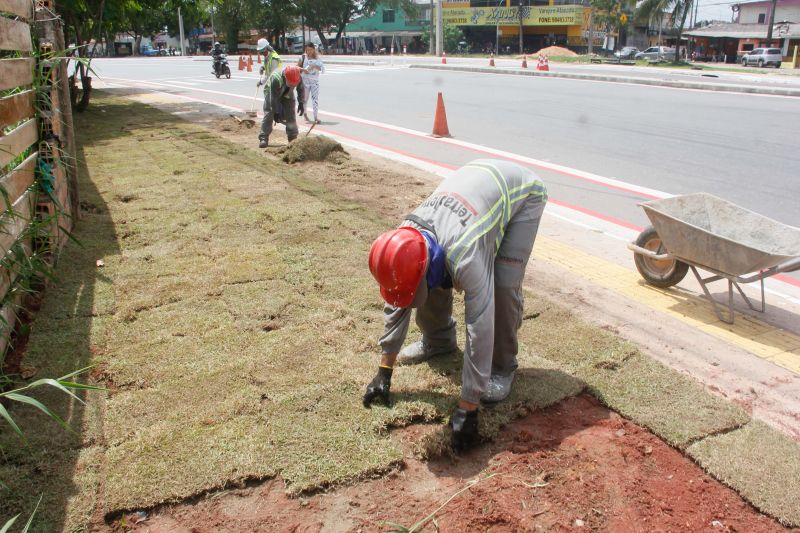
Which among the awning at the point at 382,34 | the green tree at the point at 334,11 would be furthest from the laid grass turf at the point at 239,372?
the awning at the point at 382,34

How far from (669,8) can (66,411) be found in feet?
168

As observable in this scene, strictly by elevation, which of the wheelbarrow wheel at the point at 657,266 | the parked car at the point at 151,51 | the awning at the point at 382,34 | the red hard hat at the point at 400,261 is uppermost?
the awning at the point at 382,34

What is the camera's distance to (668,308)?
4.64 meters

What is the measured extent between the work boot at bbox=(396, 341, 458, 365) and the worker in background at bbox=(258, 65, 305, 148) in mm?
6997

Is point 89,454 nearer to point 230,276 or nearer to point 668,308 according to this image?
point 230,276

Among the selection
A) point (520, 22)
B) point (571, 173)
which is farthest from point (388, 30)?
point (571, 173)

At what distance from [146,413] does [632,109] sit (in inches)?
521

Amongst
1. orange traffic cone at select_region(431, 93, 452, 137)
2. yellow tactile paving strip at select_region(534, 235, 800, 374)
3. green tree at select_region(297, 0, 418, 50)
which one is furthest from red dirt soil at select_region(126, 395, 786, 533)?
green tree at select_region(297, 0, 418, 50)

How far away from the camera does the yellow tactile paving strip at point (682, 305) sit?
4055mm

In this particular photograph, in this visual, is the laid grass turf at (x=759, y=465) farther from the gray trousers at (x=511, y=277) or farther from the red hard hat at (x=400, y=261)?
the red hard hat at (x=400, y=261)

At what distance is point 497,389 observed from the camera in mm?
3398

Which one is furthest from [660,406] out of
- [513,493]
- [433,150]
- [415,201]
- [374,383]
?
[433,150]

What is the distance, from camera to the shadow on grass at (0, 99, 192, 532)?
2650 mm

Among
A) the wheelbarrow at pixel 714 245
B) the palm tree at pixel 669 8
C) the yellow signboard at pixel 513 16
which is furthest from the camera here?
the yellow signboard at pixel 513 16
